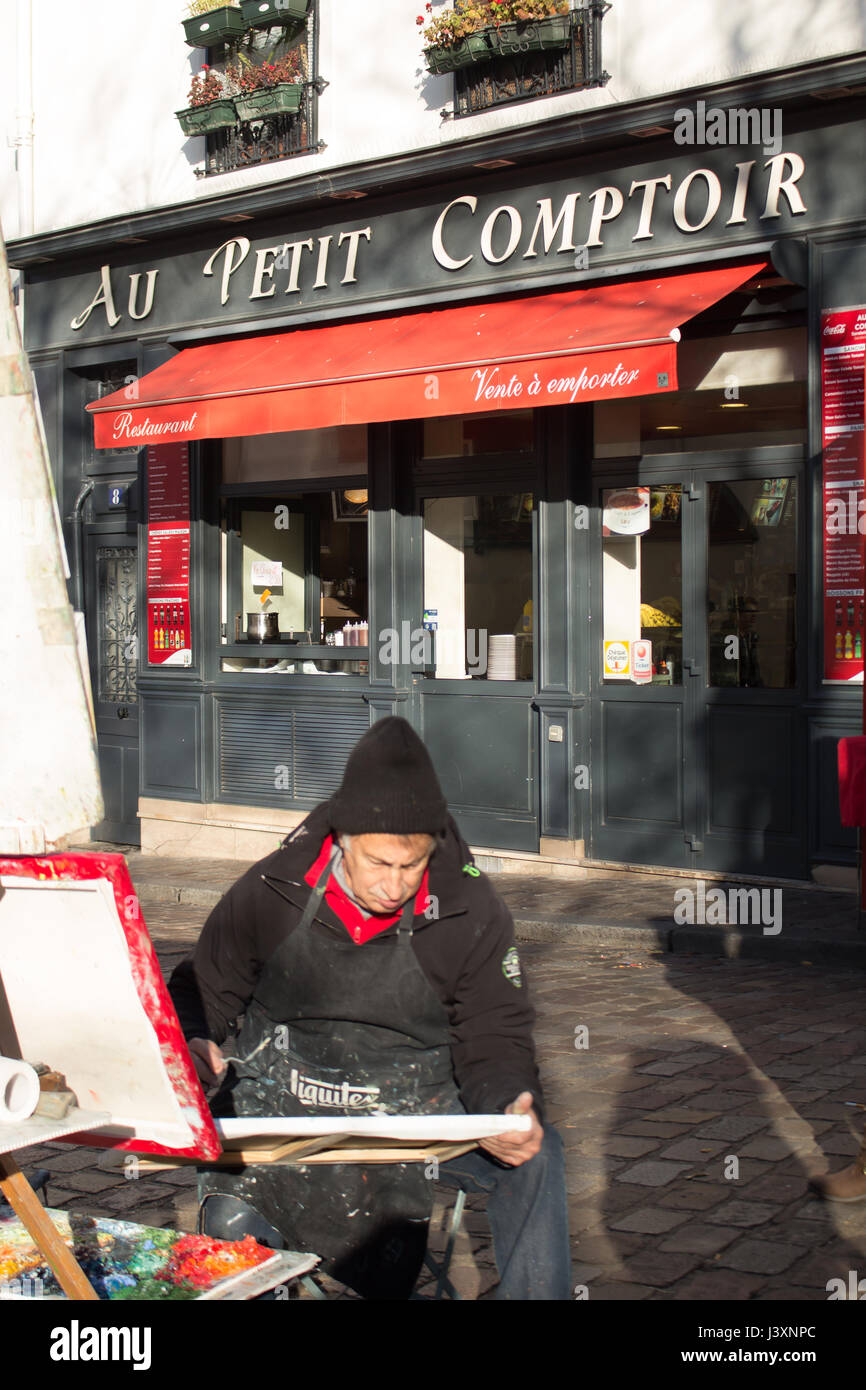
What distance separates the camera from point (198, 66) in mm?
12820

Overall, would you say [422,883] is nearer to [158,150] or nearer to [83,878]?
[83,878]

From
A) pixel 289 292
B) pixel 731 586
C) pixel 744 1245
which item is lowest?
pixel 744 1245

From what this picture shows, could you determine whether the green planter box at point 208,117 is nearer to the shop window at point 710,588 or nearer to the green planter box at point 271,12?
the green planter box at point 271,12

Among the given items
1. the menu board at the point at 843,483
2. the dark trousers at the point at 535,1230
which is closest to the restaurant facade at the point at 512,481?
the menu board at the point at 843,483

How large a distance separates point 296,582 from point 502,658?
2.16 meters

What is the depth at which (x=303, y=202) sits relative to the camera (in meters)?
11.9

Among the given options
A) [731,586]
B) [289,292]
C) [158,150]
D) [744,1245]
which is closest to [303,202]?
[289,292]

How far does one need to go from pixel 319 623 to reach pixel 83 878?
10.1 m

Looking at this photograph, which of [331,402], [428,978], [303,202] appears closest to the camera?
[428,978]

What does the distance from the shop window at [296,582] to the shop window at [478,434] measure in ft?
2.26

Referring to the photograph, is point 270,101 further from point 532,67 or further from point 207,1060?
point 207,1060

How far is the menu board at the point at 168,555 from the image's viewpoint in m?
→ 13.0

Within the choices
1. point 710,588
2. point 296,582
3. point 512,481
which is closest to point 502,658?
point 512,481

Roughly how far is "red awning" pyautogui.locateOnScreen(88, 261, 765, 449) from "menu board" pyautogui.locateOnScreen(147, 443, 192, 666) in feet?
2.50
